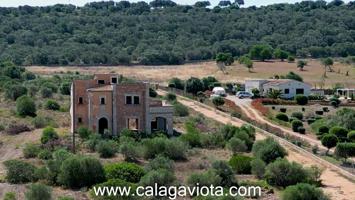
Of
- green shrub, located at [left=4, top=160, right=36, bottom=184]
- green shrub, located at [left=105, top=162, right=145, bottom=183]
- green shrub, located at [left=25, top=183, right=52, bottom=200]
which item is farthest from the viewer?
green shrub, located at [left=4, top=160, right=36, bottom=184]

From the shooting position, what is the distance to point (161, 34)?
13512 cm

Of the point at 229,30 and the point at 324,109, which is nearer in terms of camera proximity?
the point at 324,109

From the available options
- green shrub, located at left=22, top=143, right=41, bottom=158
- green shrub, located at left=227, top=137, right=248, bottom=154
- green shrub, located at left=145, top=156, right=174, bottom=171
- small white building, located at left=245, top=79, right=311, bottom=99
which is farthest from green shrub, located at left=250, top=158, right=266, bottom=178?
small white building, located at left=245, top=79, right=311, bottom=99

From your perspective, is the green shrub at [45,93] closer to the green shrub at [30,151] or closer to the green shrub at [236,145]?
the green shrub at [30,151]

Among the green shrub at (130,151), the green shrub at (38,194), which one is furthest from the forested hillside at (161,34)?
the green shrub at (38,194)

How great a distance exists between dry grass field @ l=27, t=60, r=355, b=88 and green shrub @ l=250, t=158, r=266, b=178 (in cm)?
5128

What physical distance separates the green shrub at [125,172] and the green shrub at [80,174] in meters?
0.45

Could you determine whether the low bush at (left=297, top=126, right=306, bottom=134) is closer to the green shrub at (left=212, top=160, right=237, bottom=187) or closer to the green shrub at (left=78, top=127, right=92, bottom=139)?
the green shrub at (left=78, top=127, right=92, bottom=139)

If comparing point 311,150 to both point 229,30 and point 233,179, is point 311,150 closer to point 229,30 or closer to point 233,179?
point 233,179

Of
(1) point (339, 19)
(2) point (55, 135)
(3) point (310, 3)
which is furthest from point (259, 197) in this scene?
(3) point (310, 3)

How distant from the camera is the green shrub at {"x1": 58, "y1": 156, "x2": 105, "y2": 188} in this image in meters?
32.8

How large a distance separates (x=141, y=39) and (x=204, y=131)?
83.9 m

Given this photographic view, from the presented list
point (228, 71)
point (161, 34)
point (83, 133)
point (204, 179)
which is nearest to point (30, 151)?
point (83, 133)

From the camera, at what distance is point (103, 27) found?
465ft
